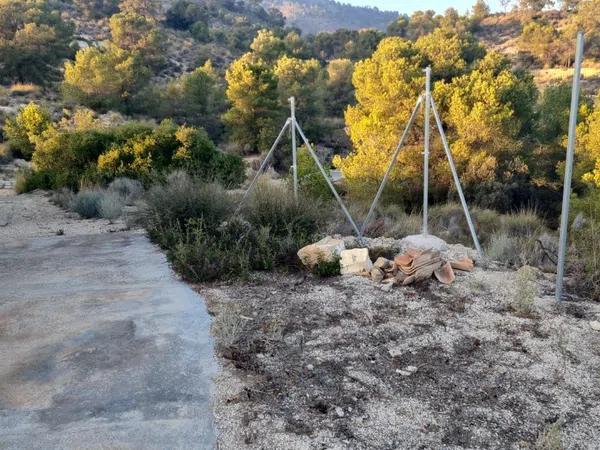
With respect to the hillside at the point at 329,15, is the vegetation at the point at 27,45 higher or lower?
lower

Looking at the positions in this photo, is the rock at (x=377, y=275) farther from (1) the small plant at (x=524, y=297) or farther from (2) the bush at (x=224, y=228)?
(1) the small plant at (x=524, y=297)

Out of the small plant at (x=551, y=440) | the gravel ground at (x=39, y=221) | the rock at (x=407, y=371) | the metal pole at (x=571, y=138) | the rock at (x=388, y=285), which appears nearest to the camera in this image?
the small plant at (x=551, y=440)

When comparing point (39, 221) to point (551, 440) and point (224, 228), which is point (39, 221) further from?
point (551, 440)

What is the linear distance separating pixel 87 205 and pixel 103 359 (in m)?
7.95

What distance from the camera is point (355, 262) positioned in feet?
19.8

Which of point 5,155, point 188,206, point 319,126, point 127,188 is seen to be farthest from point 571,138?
point 319,126

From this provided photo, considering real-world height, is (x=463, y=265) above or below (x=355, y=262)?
below

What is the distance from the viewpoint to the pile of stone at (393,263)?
5691mm

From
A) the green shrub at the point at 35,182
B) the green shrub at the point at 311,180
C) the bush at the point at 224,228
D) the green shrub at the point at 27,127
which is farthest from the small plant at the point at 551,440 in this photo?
the green shrub at the point at 27,127

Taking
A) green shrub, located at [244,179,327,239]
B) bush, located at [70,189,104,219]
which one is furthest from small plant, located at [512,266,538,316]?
bush, located at [70,189,104,219]

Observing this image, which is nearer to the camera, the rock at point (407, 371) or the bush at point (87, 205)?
the rock at point (407, 371)

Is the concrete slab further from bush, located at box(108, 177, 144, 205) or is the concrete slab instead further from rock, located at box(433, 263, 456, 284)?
bush, located at box(108, 177, 144, 205)

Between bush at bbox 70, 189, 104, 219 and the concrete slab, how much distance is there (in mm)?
4724

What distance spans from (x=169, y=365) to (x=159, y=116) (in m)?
26.7
